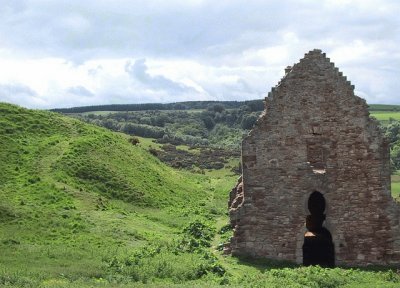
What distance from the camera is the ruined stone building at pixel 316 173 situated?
919 inches

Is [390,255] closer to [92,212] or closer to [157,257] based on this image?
[157,257]

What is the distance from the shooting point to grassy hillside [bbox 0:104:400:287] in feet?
65.8

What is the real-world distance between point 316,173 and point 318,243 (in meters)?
4.50

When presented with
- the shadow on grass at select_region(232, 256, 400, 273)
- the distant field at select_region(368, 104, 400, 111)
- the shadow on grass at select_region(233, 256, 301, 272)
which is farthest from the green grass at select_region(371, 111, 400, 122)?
the shadow on grass at select_region(233, 256, 301, 272)

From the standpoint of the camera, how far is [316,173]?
2336 cm

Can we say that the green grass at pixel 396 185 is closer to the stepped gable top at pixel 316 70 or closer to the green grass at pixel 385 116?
the stepped gable top at pixel 316 70

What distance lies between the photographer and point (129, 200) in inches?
1486

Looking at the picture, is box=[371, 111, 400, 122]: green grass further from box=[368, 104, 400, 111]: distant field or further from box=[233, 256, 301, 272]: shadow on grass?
box=[233, 256, 301, 272]: shadow on grass

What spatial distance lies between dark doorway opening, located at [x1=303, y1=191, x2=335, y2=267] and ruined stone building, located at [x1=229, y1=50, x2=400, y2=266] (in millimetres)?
1636

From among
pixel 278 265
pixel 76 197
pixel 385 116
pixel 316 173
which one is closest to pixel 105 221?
pixel 76 197

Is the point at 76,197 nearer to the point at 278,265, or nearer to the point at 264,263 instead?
the point at 264,263

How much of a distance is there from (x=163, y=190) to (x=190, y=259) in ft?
66.4

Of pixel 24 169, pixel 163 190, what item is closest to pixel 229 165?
pixel 163 190

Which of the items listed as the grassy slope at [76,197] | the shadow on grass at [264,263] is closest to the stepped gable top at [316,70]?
the shadow on grass at [264,263]
